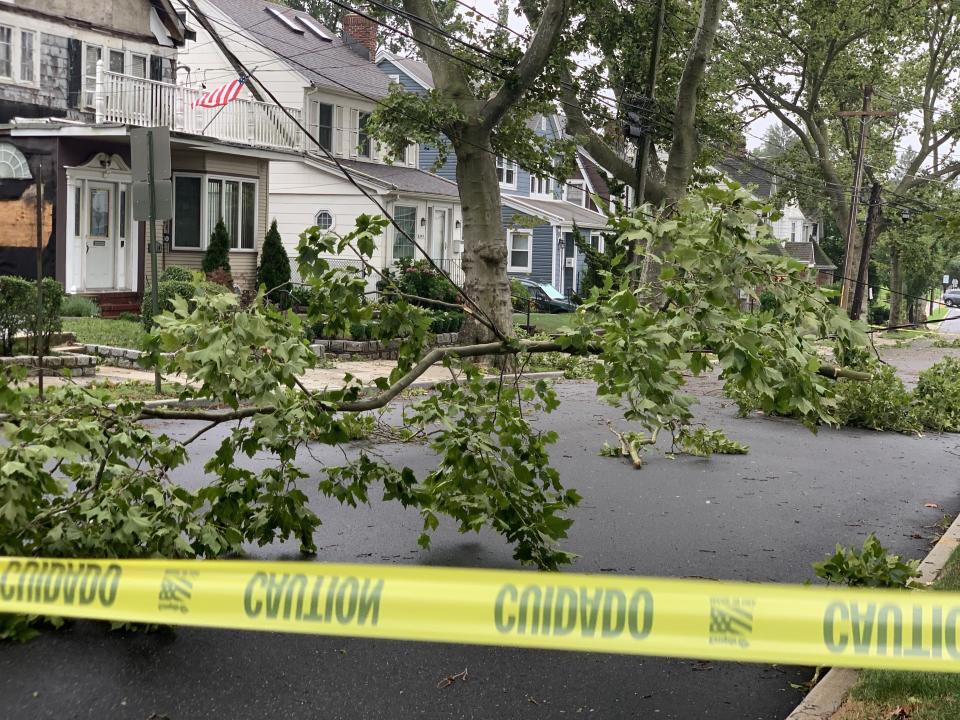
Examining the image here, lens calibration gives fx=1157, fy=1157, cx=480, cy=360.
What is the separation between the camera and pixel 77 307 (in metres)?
23.5

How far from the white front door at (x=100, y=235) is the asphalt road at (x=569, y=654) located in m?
14.2

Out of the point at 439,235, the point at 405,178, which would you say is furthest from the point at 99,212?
the point at 439,235

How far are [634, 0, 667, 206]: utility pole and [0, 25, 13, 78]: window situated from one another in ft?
45.5

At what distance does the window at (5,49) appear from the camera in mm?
24641

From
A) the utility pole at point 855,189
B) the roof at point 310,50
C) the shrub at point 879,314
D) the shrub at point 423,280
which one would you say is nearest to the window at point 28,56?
the roof at point 310,50

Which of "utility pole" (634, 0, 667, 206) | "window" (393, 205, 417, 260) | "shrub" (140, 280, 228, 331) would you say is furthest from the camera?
"window" (393, 205, 417, 260)

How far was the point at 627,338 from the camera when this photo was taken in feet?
18.0

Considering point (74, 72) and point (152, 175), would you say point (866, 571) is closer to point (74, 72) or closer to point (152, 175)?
point (152, 175)

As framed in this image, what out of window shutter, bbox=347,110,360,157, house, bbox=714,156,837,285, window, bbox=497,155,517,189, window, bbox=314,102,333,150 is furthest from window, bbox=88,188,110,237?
house, bbox=714,156,837,285

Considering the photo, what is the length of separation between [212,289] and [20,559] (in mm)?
1720

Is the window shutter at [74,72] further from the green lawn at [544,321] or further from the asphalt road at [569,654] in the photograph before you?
the asphalt road at [569,654]

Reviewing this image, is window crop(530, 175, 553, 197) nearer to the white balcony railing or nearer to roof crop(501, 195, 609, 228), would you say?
roof crop(501, 195, 609, 228)

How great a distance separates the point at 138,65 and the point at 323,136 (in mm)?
8072

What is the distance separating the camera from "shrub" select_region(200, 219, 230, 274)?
90.2ft
